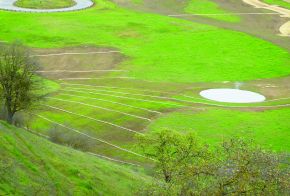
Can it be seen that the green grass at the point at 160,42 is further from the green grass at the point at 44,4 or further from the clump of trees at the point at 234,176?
the clump of trees at the point at 234,176

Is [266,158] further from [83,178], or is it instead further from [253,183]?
[83,178]

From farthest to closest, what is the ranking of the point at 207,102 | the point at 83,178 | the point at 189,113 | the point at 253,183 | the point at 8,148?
the point at 207,102 → the point at 189,113 → the point at 83,178 → the point at 8,148 → the point at 253,183

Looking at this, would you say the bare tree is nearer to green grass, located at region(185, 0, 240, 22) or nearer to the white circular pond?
the white circular pond

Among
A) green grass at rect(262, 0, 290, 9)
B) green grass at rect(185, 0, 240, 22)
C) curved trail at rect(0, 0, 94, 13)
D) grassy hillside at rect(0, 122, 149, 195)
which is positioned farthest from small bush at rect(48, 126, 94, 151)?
green grass at rect(262, 0, 290, 9)

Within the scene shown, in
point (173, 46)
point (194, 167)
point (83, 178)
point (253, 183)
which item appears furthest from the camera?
point (173, 46)

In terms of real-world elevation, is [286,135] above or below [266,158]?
below

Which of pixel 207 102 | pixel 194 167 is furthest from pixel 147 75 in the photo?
pixel 194 167

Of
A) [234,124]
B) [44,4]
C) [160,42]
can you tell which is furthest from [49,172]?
[44,4]
